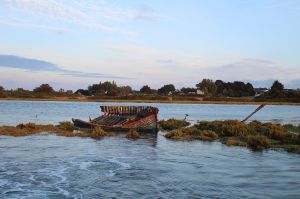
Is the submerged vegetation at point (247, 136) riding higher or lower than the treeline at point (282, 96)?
lower

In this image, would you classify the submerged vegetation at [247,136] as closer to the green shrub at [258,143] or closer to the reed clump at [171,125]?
the green shrub at [258,143]

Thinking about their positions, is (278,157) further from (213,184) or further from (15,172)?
(15,172)

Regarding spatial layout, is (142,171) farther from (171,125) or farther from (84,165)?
(171,125)

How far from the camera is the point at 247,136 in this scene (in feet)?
112

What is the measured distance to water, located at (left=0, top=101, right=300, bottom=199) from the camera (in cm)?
1706

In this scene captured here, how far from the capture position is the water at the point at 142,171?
17062mm

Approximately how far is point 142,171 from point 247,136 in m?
15.0

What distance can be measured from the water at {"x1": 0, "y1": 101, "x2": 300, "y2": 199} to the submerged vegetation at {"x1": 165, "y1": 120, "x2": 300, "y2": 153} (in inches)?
58.2

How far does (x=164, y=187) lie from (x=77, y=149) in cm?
1228

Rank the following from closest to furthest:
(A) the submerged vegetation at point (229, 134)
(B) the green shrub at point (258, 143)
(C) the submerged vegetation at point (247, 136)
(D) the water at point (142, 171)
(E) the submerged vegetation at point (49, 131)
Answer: (D) the water at point (142, 171) → (B) the green shrub at point (258, 143) → (C) the submerged vegetation at point (247, 136) → (A) the submerged vegetation at point (229, 134) → (E) the submerged vegetation at point (49, 131)

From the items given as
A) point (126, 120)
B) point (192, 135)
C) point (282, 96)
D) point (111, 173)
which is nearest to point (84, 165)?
point (111, 173)

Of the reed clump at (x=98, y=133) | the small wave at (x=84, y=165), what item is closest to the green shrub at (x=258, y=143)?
the small wave at (x=84, y=165)

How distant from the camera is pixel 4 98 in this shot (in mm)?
173250

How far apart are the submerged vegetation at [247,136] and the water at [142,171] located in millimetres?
1479
